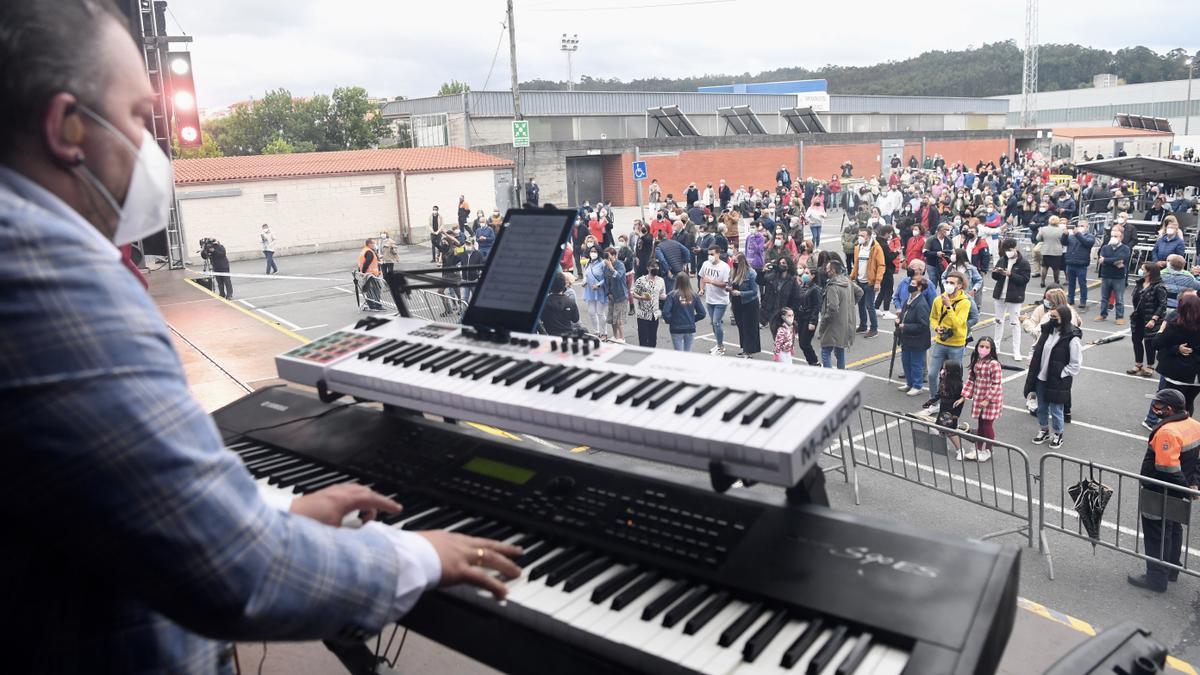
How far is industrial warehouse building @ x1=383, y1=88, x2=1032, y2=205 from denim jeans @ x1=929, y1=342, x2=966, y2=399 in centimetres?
2159

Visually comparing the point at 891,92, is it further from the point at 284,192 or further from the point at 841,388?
the point at 841,388

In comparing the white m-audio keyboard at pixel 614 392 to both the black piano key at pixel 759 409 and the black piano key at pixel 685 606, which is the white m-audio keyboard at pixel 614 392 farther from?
the black piano key at pixel 685 606

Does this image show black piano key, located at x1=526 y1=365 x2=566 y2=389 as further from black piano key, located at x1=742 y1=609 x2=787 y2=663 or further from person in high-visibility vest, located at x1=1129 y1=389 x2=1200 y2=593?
person in high-visibility vest, located at x1=1129 y1=389 x2=1200 y2=593

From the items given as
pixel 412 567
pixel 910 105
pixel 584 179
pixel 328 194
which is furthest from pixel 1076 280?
pixel 910 105

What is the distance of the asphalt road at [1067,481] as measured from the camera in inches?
247

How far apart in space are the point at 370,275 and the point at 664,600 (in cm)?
1688

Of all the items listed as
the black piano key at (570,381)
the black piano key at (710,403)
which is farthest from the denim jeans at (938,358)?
the black piano key at (710,403)

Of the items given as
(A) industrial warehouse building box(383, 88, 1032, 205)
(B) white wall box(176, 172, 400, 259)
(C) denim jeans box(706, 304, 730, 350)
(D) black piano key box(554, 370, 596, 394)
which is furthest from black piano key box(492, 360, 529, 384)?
(B) white wall box(176, 172, 400, 259)

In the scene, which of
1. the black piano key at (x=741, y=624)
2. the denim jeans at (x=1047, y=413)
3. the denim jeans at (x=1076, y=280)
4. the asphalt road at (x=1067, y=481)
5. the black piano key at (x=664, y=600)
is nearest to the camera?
the black piano key at (x=741, y=624)

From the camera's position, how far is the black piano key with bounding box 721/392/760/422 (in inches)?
91.4

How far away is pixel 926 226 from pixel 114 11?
21081mm

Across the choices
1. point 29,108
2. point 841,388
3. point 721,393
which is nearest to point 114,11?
point 29,108

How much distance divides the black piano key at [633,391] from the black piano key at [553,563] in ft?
1.61

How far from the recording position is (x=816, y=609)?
1916 millimetres
